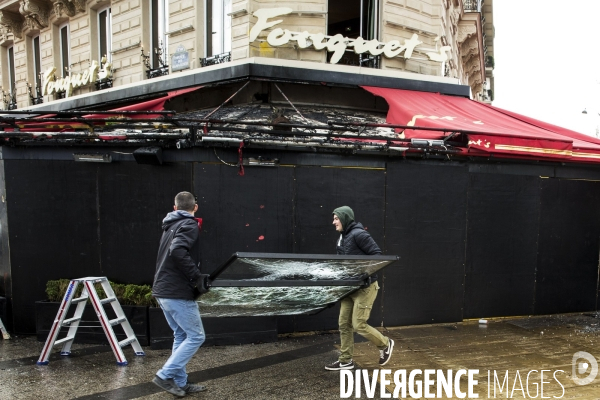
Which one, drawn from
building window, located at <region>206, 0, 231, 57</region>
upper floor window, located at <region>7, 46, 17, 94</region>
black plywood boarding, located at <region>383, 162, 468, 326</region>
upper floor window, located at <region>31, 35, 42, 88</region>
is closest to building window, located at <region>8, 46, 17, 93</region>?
upper floor window, located at <region>7, 46, 17, 94</region>

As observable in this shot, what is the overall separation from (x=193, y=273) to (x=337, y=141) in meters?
3.52

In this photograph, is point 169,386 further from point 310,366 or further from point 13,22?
point 13,22

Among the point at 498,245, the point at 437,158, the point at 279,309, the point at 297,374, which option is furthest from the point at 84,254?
the point at 498,245

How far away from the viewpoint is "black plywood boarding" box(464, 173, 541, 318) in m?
8.29

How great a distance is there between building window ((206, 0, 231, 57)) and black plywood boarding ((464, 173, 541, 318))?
5.68m

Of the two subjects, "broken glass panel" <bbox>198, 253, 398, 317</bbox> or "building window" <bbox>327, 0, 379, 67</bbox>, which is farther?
"building window" <bbox>327, 0, 379, 67</bbox>

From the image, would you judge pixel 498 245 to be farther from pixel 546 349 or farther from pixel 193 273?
pixel 193 273

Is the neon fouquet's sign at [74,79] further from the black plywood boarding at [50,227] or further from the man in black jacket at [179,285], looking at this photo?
the man in black jacket at [179,285]

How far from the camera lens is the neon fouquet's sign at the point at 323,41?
9.38m

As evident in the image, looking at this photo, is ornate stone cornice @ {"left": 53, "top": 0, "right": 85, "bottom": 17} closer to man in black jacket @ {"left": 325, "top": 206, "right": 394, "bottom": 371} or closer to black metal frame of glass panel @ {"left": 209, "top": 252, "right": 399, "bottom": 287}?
man in black jacket @ {"left": 325, "top": 206, "right": 394, "bottom": 371}

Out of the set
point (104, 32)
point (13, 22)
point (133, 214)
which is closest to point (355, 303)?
point (133, 214)

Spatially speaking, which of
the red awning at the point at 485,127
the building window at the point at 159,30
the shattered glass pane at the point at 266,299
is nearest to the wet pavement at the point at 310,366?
the shattered glass pane at the point at 266,299

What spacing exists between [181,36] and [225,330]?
6.86 metres

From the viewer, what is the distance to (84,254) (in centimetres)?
736
